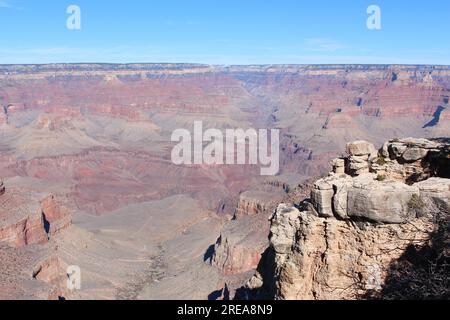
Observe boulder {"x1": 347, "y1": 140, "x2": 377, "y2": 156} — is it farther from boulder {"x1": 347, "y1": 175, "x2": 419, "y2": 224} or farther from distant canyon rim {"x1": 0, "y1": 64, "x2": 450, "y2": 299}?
distant canyon rim {"x1": 0, "y1": 64, "x2": 450, "y2": 299}

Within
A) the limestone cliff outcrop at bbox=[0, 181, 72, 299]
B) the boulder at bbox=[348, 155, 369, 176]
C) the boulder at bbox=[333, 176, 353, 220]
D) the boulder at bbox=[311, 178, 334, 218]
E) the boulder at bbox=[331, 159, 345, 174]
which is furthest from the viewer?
the limestone cliff outcrop at bbox=[0, 181, 72, 299]

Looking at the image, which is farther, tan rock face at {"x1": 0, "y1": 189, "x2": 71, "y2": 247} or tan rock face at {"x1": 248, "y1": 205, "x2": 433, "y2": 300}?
tan rock face at {"x1": 0, "y1": 189, "x2": 71, "y2": 247}

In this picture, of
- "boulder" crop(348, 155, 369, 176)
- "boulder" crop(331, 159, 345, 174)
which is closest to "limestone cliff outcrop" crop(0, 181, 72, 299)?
"boulder" crop(331, 159, 345, 174)

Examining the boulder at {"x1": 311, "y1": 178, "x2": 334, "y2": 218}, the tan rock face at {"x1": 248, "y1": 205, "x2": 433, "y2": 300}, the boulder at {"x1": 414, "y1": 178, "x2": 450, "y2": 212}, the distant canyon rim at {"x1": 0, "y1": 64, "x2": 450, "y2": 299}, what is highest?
the boulder at {"x1": 414, "y1": 178, "x2": 450, "y2": 212}

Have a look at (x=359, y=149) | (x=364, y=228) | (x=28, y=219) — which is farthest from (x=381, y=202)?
(x=28, y=219)

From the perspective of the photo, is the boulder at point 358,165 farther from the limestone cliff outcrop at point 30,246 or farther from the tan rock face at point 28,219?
the tan rock face at point 28,219
